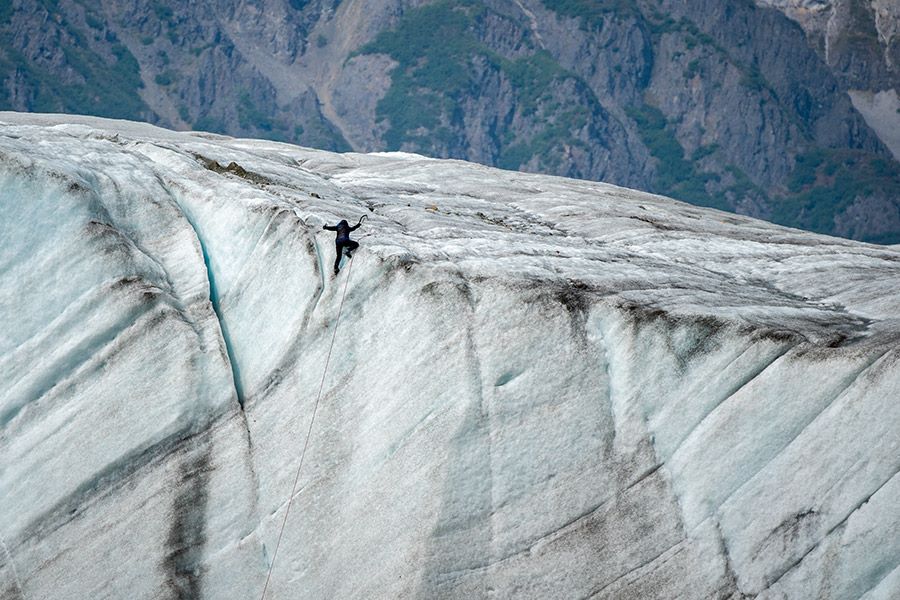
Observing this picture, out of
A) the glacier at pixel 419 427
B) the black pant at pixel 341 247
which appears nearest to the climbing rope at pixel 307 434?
the glacier at pixel 419 427

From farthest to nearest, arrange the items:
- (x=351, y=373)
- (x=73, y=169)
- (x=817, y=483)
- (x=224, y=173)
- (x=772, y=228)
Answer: (x=772, y=228) → (x=224, y=173) → (x=73, y=169) → (x=351, y=373) → (x=817, y=483)

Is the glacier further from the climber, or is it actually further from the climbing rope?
the climber

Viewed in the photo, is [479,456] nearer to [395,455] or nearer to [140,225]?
[395,455]

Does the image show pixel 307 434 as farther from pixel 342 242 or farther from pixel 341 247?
pixel 342 242

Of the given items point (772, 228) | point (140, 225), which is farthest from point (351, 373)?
point (772, 228)

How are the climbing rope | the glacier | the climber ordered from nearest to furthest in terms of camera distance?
the glacier, the climbing rope, the climber

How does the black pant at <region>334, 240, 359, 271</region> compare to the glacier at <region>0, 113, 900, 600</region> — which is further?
the black pant at <region>334, 240, 359, 271</region>

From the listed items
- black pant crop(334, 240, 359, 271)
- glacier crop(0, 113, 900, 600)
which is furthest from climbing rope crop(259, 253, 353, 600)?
black pant crop(334, 240, 359, 271)
